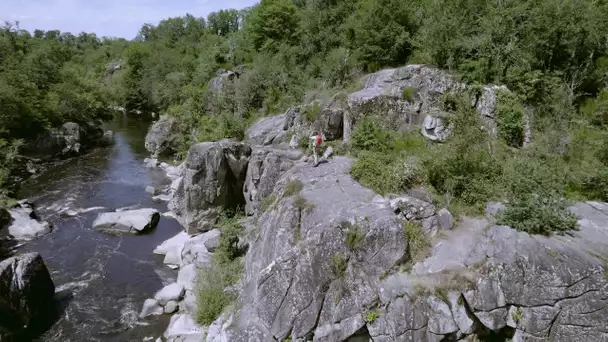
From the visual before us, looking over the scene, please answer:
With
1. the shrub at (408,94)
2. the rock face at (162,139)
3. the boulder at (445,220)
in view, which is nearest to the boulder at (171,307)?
the boulder at (445,220)

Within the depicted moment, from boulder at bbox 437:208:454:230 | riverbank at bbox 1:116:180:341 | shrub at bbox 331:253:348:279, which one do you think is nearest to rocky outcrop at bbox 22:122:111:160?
riverbank at bbox 1:116:180:341

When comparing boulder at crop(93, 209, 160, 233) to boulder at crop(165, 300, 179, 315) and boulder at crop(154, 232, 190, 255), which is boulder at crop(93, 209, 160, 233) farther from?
boulder at crop(165, 300, 179, 315)

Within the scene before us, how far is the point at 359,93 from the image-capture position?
23484 mm

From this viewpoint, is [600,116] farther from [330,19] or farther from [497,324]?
[330,19]

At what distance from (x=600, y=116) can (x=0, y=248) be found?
3370cm

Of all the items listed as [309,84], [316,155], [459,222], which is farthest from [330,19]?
[459,222]

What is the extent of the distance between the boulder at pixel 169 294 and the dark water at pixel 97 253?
0.95 m

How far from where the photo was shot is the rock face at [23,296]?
631 inches

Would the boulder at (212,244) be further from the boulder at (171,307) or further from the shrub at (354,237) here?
the shrub at (354,237)

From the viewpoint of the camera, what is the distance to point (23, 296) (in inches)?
656

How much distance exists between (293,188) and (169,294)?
26.8 feet

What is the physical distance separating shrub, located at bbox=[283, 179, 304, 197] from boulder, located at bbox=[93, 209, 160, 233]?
1298 centimetres

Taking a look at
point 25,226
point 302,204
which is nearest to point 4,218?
point 25,226

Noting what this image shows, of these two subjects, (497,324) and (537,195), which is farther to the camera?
(537,195)
